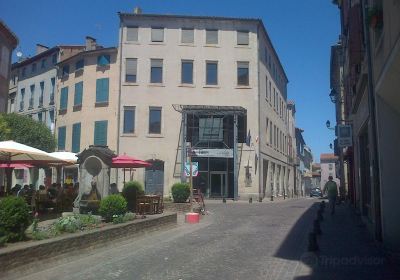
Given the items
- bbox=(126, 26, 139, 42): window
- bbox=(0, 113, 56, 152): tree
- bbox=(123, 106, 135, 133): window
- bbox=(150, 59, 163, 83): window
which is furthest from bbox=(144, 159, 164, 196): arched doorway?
bbox=(126, 26, 139, 42): window

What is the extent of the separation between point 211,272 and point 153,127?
2701 centimetres

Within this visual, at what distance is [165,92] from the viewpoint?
114 ft

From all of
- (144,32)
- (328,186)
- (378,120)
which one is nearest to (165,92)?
(144,32)

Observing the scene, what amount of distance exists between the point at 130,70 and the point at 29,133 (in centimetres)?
907

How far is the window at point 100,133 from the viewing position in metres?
34.6

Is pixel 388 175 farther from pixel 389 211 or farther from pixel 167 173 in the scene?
pixel 167 173

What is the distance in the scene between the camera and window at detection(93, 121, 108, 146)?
114ft

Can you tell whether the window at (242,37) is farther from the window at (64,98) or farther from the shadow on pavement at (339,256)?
the shadow on pavement at (339,256)

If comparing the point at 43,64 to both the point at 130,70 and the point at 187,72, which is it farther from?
the point at 187,72

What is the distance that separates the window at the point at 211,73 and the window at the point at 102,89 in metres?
A: 8.14

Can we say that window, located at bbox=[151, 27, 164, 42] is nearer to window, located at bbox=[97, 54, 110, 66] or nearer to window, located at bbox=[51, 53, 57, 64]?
window, located at bbox=[97, 54, 110, 66]

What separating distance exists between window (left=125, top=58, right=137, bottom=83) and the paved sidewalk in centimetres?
2466

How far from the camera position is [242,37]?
36031 mm

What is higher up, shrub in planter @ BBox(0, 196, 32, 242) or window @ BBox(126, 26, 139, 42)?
window @ BBox(126, 26, 139, 42)
